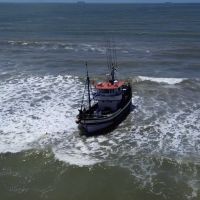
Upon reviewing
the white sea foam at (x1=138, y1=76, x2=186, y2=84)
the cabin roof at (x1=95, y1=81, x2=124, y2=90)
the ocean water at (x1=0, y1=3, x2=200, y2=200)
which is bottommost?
the white sea foam at (x1=138, y1=76, x2=186, y2=84)

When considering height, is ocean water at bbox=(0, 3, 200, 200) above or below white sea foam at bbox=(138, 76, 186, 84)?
above

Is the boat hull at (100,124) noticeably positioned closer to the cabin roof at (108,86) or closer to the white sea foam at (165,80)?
the cabin roof at (108,86)

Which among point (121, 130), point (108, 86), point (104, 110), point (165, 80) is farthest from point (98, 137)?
point (165, 80)

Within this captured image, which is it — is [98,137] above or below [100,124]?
below

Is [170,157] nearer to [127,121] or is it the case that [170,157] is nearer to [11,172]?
[127,121]

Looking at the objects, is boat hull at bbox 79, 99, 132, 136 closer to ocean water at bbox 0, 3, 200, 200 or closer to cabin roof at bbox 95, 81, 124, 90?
ocean water at bbox 0, 3, 200, 200

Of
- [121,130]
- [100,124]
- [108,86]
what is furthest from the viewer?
[108,86]

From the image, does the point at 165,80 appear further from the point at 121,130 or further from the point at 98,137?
the point at 98,137

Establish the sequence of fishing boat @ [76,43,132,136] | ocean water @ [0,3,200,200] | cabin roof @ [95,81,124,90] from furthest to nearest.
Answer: cabin roof @ [95,81,124,90] → fishing boat @ [76,43,132,136] → ocean water @ [0,3,200,200]

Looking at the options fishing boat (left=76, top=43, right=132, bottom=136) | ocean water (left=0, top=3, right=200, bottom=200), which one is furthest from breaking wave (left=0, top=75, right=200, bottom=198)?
fishing boat (left=76, top=43, right=132, bottom=136)
